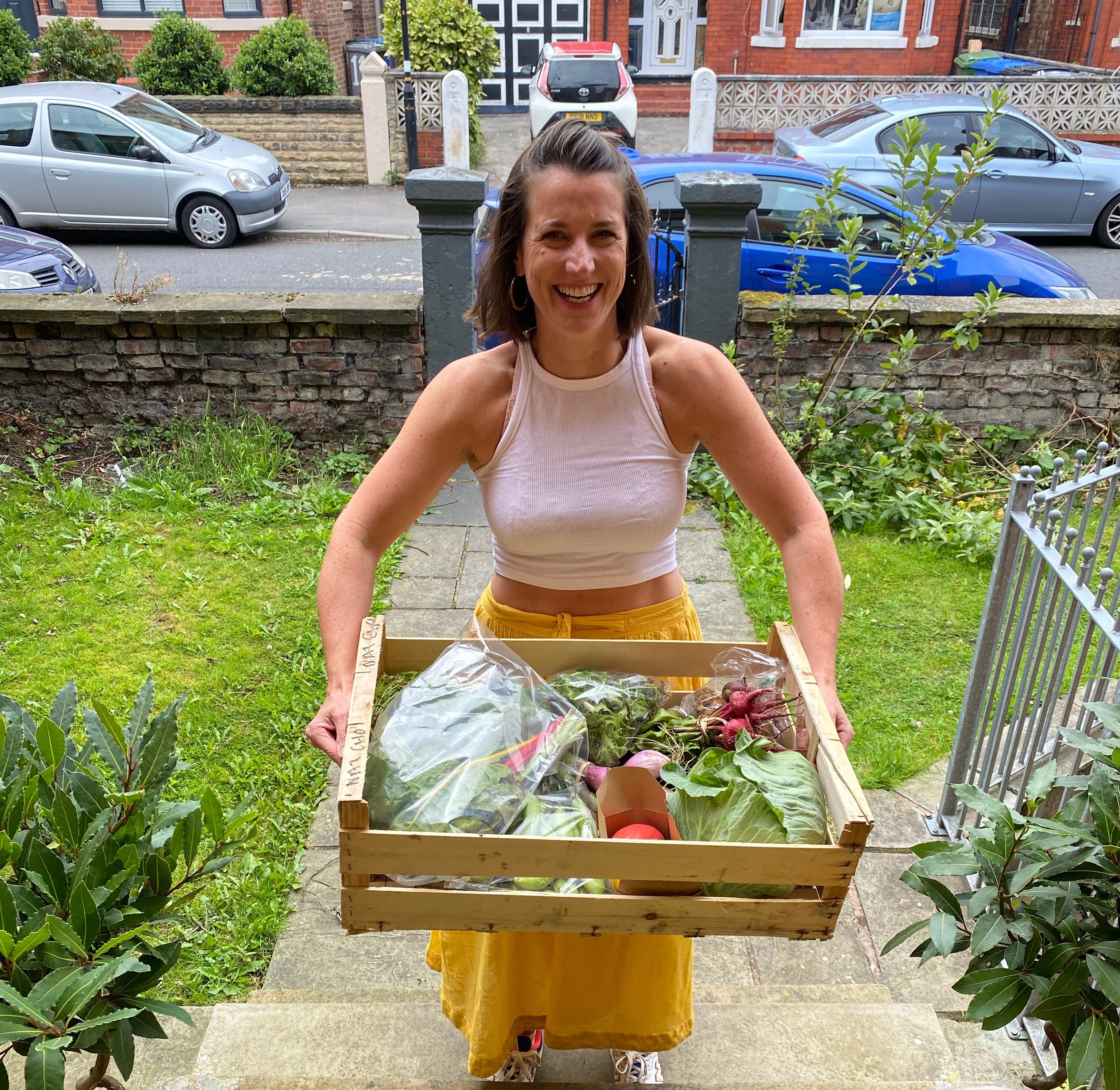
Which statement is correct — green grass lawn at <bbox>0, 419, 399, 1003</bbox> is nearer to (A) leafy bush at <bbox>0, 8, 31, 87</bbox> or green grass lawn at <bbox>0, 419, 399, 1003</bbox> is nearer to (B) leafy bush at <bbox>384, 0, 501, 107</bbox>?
(B) leafy bush at <bbox>384, 0, 501, 107</bbox>

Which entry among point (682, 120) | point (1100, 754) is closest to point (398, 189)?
point (682, 120)

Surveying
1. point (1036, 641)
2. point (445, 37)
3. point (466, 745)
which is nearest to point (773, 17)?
point (445, 37)

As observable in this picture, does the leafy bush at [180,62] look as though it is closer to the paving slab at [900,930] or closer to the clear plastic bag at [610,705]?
the paving slab at [900,930]

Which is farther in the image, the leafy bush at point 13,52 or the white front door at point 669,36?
the white front door at point 669,36

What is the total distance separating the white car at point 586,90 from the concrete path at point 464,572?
11203mm

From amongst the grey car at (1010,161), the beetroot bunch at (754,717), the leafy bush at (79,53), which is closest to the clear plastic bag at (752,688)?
the beetroot bunch at (754,717)

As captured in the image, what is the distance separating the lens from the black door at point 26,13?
18531 mm

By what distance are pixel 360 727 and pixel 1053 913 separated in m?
1.18

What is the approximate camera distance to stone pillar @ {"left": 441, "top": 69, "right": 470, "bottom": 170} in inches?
580

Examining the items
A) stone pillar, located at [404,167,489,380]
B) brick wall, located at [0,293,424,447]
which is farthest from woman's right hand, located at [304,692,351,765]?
brick wall, located at [0,293,424,447]

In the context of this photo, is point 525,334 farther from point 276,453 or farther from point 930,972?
point 276,453

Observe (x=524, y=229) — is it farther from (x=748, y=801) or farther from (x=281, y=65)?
(x=281, y=65)

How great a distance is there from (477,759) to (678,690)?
61 cm

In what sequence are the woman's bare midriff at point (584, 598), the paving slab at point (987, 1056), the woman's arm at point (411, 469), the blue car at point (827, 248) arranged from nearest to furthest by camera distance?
the woman's arm at point (411, 469)
the woman's bare midriff at point (584, 598)
the paving slab at point (987, 1056)
the blue car at point (827, 248)
